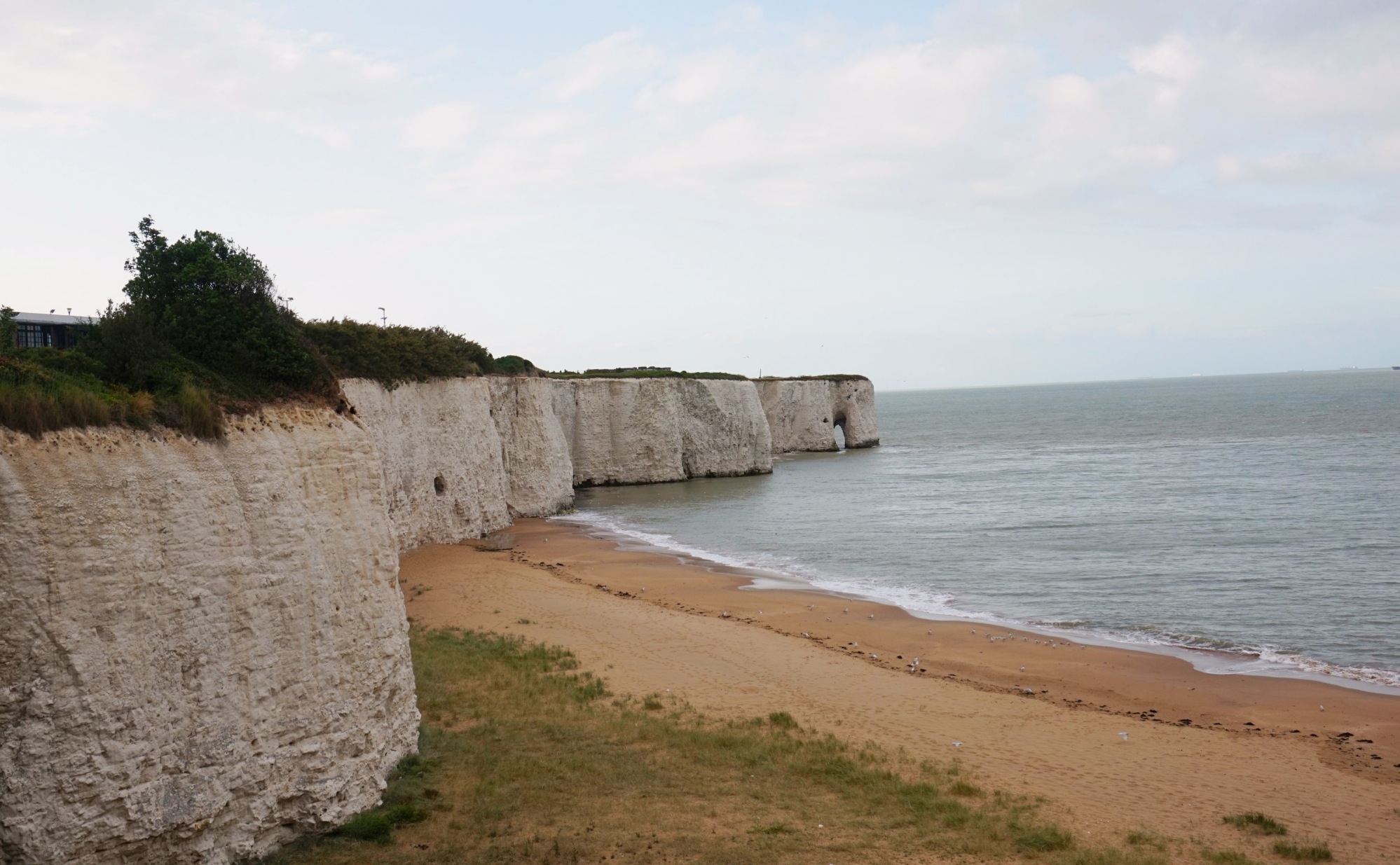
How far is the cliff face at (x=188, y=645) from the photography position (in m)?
7.44

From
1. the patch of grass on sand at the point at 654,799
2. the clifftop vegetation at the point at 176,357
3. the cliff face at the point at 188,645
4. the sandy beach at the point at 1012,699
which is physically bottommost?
the sandy beach at the point at 1012,699

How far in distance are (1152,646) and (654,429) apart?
121ft

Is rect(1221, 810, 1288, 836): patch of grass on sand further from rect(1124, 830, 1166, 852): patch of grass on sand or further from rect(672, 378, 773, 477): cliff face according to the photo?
rect(672, 378, 773, 477): cliff face

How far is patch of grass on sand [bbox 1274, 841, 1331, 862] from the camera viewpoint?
10727 mm

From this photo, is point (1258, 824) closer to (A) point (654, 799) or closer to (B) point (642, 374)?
(A) point (654, 799)

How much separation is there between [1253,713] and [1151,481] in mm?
36800

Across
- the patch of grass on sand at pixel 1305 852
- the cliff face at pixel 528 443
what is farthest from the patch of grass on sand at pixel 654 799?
the cliff face at pixel 528 443

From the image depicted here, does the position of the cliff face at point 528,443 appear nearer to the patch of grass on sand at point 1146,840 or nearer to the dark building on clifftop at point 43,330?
the dark building on clifftop at point 43,330

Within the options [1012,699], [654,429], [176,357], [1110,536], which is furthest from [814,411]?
[176,357]

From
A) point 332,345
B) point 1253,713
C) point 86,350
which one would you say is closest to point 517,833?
point 86,350

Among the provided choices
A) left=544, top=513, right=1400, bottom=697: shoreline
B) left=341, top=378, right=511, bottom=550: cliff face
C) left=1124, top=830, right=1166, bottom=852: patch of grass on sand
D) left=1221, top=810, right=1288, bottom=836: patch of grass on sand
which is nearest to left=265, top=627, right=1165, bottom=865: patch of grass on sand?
left=1124, top=830, right=1166, bottom=852: patch of grass on sand

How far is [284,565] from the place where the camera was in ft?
32.7

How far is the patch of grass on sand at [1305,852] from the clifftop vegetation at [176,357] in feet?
42.3

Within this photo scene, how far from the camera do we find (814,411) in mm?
77625
